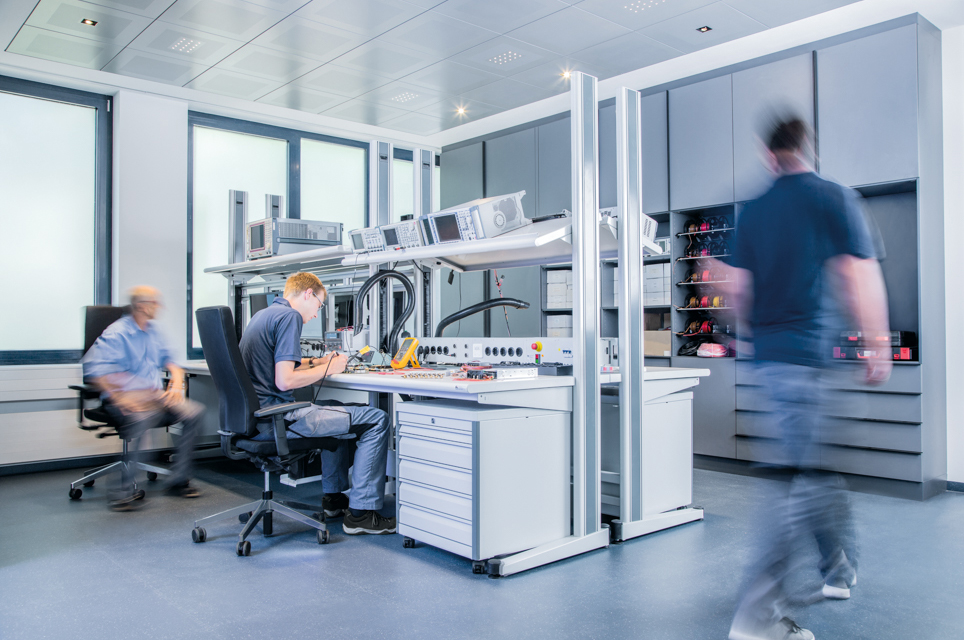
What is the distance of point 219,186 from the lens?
17.5ft

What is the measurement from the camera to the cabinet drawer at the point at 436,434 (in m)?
2.35

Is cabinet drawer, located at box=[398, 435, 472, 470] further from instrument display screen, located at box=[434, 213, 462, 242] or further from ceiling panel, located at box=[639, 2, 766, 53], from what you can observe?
ceiling panel, located at box=[639, 2, 766, 53]

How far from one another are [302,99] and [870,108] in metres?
3.90

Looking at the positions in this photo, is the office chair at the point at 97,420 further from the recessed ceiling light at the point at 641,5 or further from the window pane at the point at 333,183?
the recessed ceiling light at the point at 641,5

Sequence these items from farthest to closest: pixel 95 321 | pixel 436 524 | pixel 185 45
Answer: pixel 185 45, pixel 95 321, pixel 436 524

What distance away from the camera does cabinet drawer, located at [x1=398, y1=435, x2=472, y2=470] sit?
235 centimetres

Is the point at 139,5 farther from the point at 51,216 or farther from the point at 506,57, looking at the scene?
the point at 506,57

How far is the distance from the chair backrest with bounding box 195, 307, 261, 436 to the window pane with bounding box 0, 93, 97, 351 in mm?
2628

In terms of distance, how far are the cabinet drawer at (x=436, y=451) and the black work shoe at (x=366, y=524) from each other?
40 cm

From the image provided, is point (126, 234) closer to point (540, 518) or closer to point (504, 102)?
point (504, 102)

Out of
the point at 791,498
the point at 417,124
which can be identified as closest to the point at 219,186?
A: the point at 417,124

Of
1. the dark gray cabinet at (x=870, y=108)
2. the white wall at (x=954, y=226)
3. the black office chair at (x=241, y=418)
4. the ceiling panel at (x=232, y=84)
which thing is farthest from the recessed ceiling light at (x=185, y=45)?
the white wall at (x=954, y=226)

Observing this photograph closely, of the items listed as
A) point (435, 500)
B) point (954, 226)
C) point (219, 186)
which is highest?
point (219, 186)

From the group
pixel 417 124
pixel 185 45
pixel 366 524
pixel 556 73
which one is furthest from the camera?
pixel 417 124
